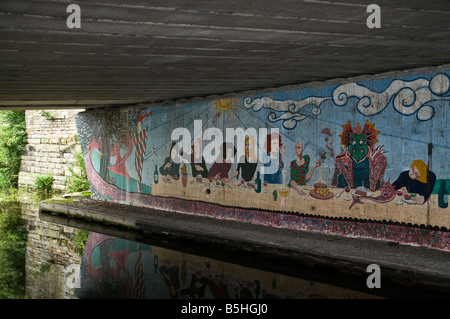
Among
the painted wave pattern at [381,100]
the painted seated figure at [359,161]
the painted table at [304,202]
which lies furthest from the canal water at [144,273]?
the painted wave pattern at [381,100]

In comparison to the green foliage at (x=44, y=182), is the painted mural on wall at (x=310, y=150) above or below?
above

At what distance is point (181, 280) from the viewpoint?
621 centimetres

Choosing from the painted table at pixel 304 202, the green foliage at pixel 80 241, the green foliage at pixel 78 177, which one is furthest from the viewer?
the green foliage at pixel 78 177

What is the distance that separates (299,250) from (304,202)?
1685 millimetres

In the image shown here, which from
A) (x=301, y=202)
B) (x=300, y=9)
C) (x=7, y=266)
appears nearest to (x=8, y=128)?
(x=7, y=266)

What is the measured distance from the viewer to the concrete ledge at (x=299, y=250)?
562 centimetres

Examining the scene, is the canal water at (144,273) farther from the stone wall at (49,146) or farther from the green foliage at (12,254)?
the stone wall at (49,146)

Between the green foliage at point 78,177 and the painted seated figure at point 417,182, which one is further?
the green foliage at point 78,177

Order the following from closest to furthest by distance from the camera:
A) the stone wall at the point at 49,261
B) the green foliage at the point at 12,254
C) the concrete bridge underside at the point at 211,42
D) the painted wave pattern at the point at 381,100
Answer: the concrete bridge underside at the point at 211,42, the stone wall at the point at 49,261, the green foliage at the point at 12,254, the painted wave pattern at the point at 381,100

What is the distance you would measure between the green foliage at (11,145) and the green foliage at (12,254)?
7.75 m

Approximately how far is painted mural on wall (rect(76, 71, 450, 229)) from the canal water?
5.82ft

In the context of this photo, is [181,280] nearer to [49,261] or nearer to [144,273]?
[144,273]

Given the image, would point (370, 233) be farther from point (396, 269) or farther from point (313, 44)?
point (313, 44)

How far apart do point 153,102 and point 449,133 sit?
726 centimetres
